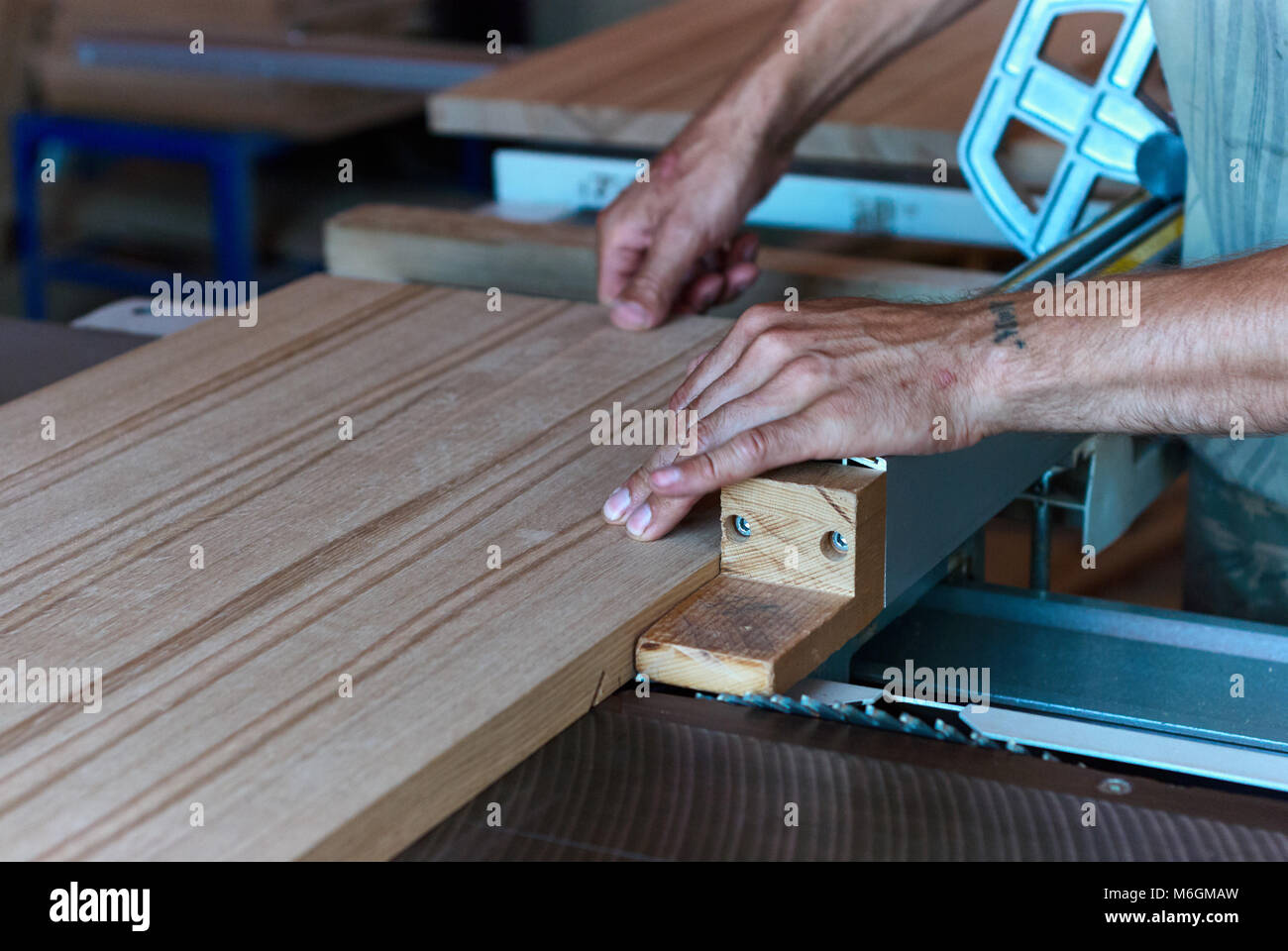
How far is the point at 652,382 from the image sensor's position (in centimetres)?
118

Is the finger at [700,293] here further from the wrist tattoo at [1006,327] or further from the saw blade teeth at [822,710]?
the saw blade teeth at [822,710]

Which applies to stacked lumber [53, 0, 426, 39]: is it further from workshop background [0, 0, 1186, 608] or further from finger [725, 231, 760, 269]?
finger [725, 231, 760, 269]

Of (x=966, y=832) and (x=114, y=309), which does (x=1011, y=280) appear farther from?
(x=114, y=309)

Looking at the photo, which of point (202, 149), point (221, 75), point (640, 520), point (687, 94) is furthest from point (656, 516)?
point (221, 75)

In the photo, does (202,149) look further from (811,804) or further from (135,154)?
(811,804)

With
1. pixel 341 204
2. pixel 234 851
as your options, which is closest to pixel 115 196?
pixel 341 204

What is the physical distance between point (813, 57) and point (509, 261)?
34 centimetres

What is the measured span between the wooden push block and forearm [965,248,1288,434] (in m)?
0.11

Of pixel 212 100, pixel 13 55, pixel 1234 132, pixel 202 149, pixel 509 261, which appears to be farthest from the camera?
pixel 13 55

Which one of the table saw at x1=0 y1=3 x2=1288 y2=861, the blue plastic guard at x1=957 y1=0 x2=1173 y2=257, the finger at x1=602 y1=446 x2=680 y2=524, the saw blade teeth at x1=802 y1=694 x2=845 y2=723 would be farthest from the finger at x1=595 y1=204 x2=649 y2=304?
the saw blade teeth at x1=802 y1=694 x2=845 y2=723

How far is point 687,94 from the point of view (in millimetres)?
1944

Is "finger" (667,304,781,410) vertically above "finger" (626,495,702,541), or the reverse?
"finger" (667,304,781,410)

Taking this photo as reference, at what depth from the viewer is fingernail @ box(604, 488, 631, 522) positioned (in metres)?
0.96
